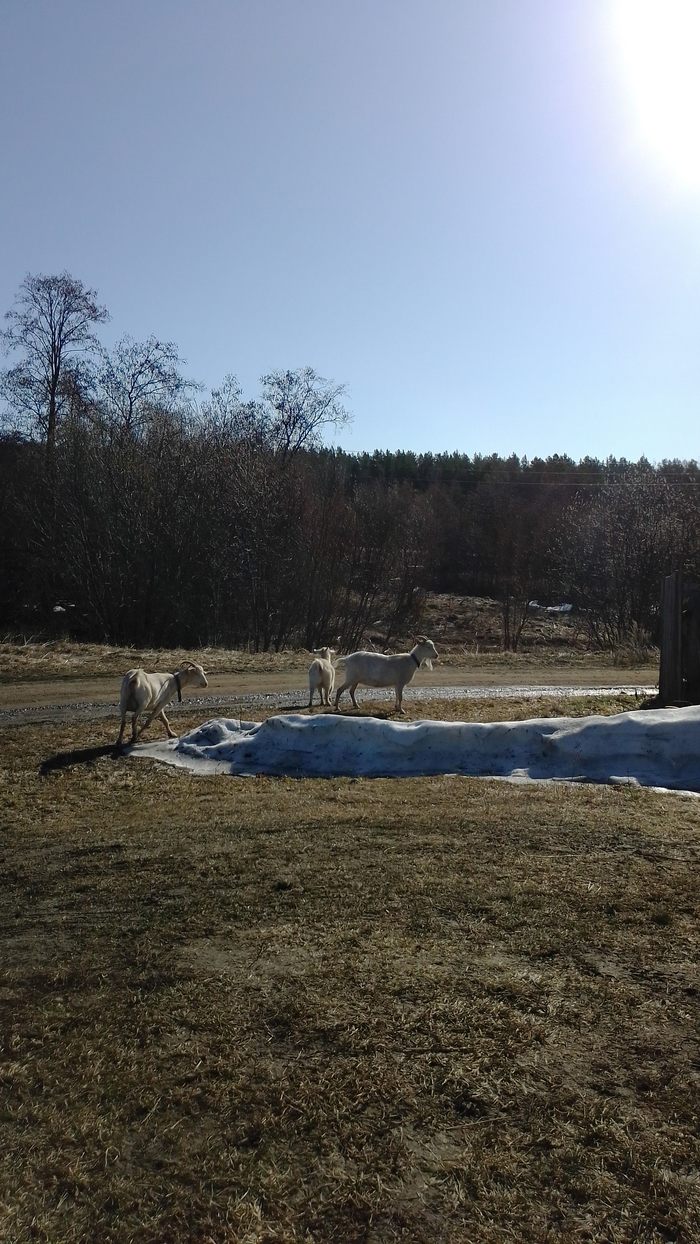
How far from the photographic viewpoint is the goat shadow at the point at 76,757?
1131cm

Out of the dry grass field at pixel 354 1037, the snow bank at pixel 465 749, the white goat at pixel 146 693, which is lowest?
the dry grass field at pixel 354 1037

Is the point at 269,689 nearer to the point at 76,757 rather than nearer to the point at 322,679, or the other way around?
the point at 322,679

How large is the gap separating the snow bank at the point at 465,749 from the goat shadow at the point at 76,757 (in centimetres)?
34

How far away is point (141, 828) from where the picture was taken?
8062mm

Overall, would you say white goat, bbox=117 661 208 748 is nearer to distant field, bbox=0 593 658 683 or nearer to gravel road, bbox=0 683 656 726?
gravel road, bbox=0 683 656 726

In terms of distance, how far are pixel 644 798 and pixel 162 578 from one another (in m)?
29.0

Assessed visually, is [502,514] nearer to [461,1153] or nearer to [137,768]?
[137,768]

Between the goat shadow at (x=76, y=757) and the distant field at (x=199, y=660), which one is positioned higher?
the distant field at (x=199, y=660)

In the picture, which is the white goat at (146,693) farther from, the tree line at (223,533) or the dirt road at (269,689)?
the tree line at (223,533)

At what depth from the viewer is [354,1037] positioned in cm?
409

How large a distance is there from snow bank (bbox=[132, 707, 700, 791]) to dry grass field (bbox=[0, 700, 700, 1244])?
2.90m

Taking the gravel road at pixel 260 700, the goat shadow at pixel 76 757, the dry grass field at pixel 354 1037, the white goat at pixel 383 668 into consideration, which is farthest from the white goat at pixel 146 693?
the dry grass field at pixel 354 1037

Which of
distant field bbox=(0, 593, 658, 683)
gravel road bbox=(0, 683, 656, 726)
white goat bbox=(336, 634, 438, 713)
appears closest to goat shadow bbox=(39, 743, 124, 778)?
gravel road bbox=(0, 683, 656, 726)

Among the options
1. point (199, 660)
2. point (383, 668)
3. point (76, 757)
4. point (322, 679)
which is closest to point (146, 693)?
point (76, 757)
